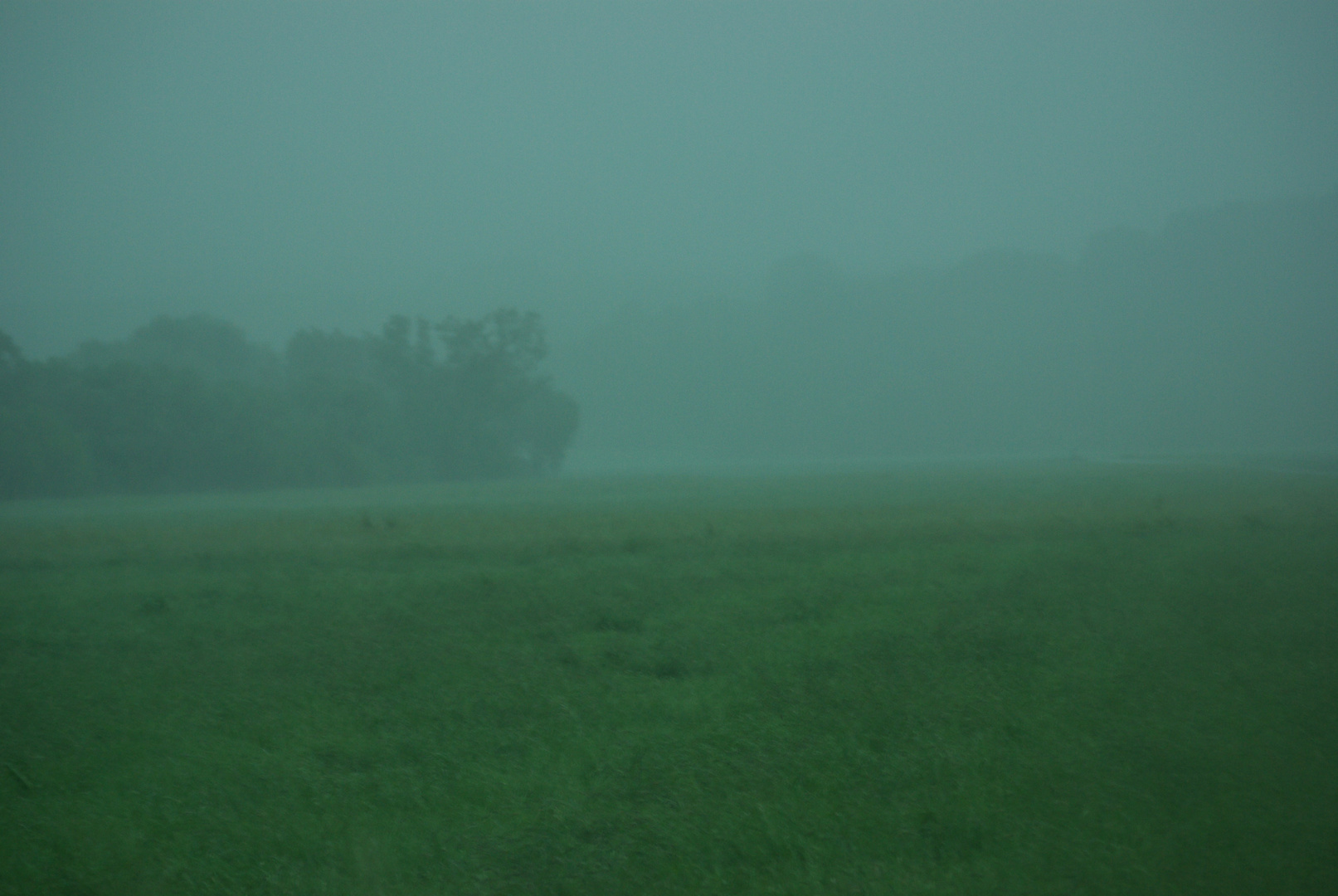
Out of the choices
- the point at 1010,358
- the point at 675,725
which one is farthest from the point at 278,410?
the point at 1010,358

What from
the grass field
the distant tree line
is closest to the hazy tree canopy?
the distant tree line

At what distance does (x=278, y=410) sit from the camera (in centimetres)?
5353

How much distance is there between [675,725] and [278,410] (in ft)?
160

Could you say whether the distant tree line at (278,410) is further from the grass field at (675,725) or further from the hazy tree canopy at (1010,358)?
the grass field at (675,725)

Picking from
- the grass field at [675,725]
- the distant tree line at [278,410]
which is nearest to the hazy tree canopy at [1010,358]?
Answer: the distant tree line at [278,410]

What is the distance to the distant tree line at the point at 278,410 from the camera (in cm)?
4266

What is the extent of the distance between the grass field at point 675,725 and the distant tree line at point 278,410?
31.0m

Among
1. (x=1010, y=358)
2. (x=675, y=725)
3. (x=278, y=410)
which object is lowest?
(x=675, y=725)

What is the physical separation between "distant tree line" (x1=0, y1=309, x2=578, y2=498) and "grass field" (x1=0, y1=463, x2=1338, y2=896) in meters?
31.0

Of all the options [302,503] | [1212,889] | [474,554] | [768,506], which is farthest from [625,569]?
[302,503]

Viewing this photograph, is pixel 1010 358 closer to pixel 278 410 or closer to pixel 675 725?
pixel 278 410

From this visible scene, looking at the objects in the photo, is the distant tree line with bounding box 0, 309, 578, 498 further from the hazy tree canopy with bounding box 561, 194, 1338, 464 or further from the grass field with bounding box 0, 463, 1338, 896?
the grass field with bounding box 0, 463, 1338, 896

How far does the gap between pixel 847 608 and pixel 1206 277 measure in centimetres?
10327

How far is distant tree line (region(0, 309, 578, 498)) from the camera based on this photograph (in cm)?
4266
